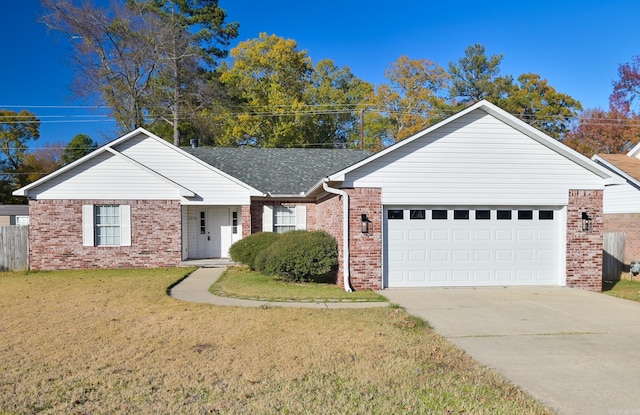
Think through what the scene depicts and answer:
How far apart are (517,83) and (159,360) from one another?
41576 mm

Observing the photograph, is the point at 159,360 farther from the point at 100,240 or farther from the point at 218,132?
the point at 218,132

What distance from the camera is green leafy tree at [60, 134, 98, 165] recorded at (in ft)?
143

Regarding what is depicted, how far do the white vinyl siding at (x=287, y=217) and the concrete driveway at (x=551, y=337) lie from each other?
26.8 feet

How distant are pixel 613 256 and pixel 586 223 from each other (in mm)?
4642

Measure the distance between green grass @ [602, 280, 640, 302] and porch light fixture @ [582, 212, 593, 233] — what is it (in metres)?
1.79

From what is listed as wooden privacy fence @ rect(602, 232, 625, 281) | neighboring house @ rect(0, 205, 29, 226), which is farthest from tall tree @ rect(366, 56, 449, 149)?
neighboring house @ rect(0, 205, 29, 226)

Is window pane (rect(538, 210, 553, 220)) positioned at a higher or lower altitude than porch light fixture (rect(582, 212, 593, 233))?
higher

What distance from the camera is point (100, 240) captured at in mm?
17109

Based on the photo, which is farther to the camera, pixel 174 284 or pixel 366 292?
pixel 174 284

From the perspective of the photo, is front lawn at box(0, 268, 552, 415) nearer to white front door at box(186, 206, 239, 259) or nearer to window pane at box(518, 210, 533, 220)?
window pane at box(518, 210, 533, 220)

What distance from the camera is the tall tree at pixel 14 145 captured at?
4207 cm

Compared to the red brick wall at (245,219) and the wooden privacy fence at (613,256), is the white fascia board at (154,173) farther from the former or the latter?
the wooden privacy fence at (613,256)

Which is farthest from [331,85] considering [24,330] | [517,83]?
[24,330]

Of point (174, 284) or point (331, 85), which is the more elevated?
point (331, 85)
